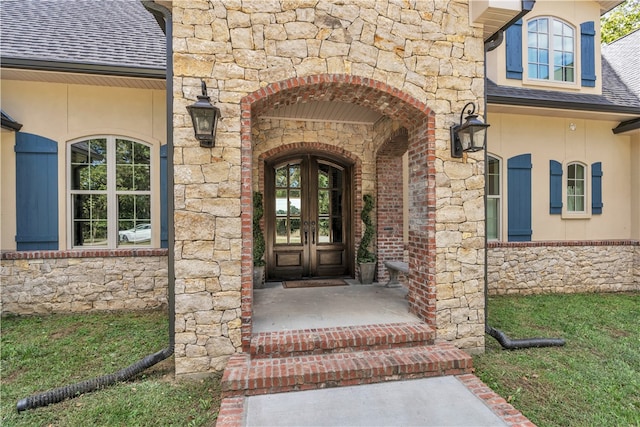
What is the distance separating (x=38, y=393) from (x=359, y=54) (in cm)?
461

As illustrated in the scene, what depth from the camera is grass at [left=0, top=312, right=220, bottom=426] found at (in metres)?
2.49

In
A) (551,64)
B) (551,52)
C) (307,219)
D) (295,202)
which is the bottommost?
(307,219)

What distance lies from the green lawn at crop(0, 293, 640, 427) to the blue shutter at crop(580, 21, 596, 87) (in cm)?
470

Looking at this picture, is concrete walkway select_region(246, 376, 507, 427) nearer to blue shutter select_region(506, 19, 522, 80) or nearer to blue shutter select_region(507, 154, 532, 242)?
blue shutter select_region(507, 154, 532, 242)

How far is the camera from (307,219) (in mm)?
6117

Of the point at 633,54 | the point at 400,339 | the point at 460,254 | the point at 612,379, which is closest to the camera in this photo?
the point at 612,379

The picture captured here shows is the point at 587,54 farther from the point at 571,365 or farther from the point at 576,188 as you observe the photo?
the point at 571,365

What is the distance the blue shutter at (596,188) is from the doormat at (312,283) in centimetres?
561

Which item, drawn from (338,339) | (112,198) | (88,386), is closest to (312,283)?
(338,339)

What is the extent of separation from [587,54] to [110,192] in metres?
9.77

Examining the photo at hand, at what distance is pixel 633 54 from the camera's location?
25.2ft

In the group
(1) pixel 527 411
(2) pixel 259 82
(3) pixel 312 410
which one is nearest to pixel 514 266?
(1) pixel 527 411

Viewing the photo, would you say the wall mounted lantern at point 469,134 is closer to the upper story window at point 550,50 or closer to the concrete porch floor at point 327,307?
the concrete porch floor at point 327,307

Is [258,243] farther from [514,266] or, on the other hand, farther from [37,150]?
[514,266]
